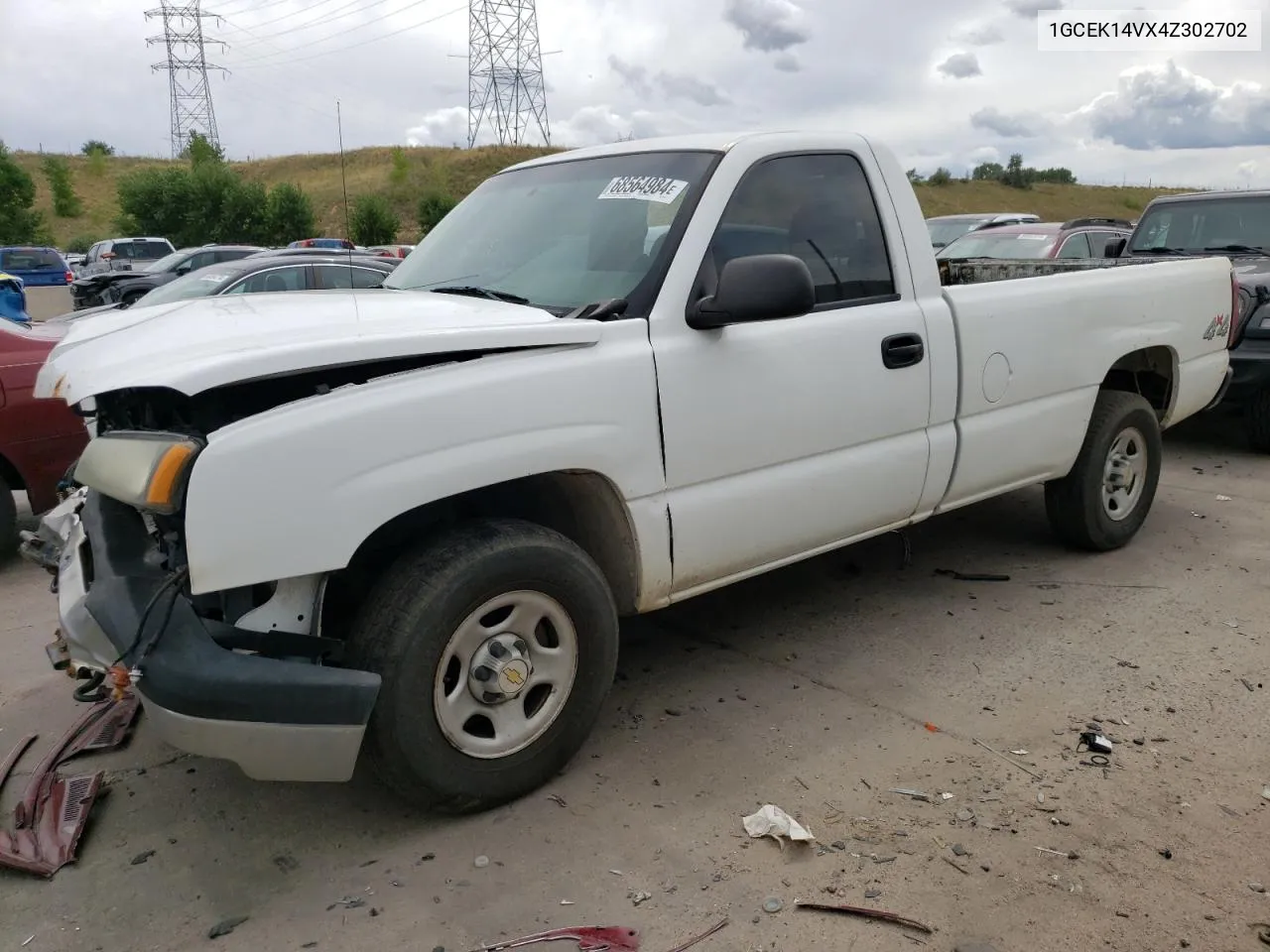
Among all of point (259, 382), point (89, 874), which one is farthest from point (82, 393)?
point (89, 874)

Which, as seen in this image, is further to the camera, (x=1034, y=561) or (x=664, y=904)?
(x=1034, y=561)

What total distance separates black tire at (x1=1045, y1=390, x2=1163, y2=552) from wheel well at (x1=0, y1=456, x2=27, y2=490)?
17.6ft

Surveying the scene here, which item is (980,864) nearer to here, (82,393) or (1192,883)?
(1192,883)

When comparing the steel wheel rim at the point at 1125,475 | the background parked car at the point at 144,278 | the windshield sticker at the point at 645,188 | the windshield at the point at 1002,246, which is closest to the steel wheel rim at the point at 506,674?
the windshield sticker at the point at 645,188

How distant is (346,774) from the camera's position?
2539 millimetres

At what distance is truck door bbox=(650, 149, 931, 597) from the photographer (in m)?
3.15

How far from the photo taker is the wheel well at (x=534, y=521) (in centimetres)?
291

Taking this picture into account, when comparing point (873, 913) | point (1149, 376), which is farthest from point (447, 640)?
point (1149, 376)

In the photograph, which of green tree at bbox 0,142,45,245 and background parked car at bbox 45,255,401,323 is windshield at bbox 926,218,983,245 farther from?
green tree at bbox 0,142,45,245

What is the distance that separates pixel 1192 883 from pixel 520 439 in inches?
82.4

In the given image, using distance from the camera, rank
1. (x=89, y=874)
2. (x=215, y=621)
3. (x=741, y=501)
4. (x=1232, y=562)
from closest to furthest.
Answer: (x=215, y=621) < (x=89, y=874) < (x=741, y=501) < (x=1232, y=562)

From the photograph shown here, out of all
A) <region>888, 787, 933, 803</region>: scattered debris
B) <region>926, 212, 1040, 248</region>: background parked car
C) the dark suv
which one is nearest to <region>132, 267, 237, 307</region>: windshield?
the dark suv

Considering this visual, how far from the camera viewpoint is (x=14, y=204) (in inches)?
1950

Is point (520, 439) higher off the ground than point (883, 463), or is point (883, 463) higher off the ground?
point (520, 439)
